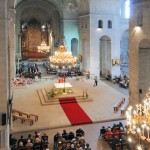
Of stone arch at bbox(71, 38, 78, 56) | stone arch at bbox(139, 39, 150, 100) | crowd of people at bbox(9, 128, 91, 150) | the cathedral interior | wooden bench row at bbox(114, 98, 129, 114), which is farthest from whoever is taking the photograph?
stone arch at bbox(71, 38, 78, 56)

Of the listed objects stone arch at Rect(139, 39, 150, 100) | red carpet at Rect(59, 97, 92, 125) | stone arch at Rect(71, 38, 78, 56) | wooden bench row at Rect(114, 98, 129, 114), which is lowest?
red carpet at Rect(59, 97, 92, 125)

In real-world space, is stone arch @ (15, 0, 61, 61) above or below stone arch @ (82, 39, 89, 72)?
above

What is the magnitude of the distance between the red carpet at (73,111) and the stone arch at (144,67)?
12.8ft

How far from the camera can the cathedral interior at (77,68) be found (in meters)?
14.4

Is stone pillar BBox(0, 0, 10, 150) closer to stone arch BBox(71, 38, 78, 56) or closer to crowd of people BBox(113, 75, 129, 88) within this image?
crowd of people BBox(113, 75, 129, 88)

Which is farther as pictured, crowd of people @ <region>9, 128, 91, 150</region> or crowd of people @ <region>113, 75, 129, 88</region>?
crowd of people @ <region>113, 75, 129, 88</region>

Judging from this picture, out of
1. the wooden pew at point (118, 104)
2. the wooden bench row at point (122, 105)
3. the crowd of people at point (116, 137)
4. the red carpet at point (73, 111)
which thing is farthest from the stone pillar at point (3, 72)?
the wooden pew at point (118, 104)

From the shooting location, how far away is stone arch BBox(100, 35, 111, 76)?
3259cm

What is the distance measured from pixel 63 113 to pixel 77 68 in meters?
18.0

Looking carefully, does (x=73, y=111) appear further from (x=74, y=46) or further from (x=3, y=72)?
(x=74, y=46)

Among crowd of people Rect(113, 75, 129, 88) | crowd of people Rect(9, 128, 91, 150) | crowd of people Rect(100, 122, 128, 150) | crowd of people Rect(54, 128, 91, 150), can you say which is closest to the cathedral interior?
crowd of people Rect(113, 75, 129, 88)

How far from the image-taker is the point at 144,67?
16609 mm

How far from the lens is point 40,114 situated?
1844cm

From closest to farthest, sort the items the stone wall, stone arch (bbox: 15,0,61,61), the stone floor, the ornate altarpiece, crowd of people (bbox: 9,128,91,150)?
1. crowd of people (bbox: 9,128,91,150)
2. the stone wall
3. the stone floor
4. stone arch (bbox: 15,0,61,61)
5. the ornate altarpiece
